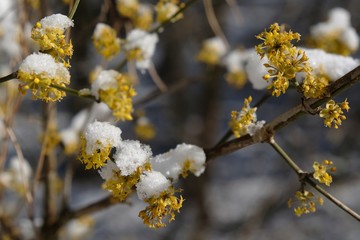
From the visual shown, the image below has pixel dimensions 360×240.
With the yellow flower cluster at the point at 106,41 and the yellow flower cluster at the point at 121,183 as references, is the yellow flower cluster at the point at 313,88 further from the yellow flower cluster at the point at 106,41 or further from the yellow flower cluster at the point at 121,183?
the yellow flower cluster at the point at 106,41

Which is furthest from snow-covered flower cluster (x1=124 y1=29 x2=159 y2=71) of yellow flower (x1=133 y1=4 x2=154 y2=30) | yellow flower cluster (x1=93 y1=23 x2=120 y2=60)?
yellow flower (x1=133 y1=4 x2=154 y2=30)

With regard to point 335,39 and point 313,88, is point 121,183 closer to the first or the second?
point 313,88

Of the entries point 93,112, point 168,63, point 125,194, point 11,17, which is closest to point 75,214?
point 93,112

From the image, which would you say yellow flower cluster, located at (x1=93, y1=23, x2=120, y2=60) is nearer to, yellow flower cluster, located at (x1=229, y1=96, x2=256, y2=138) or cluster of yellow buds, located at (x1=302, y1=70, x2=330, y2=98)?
yellow flower cluster, located at (x1=229, y1=96, x2=256, y2=138)

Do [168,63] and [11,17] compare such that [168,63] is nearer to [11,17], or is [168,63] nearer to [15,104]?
[11,17]

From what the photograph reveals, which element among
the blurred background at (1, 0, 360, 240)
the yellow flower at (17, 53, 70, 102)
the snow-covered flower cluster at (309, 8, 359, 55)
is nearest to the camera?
the yellow flower at (17, 53, 70, 102)

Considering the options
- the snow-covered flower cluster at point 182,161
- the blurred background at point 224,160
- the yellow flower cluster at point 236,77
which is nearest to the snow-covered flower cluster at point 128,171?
the snow-covered flower cluster at point 182,161
